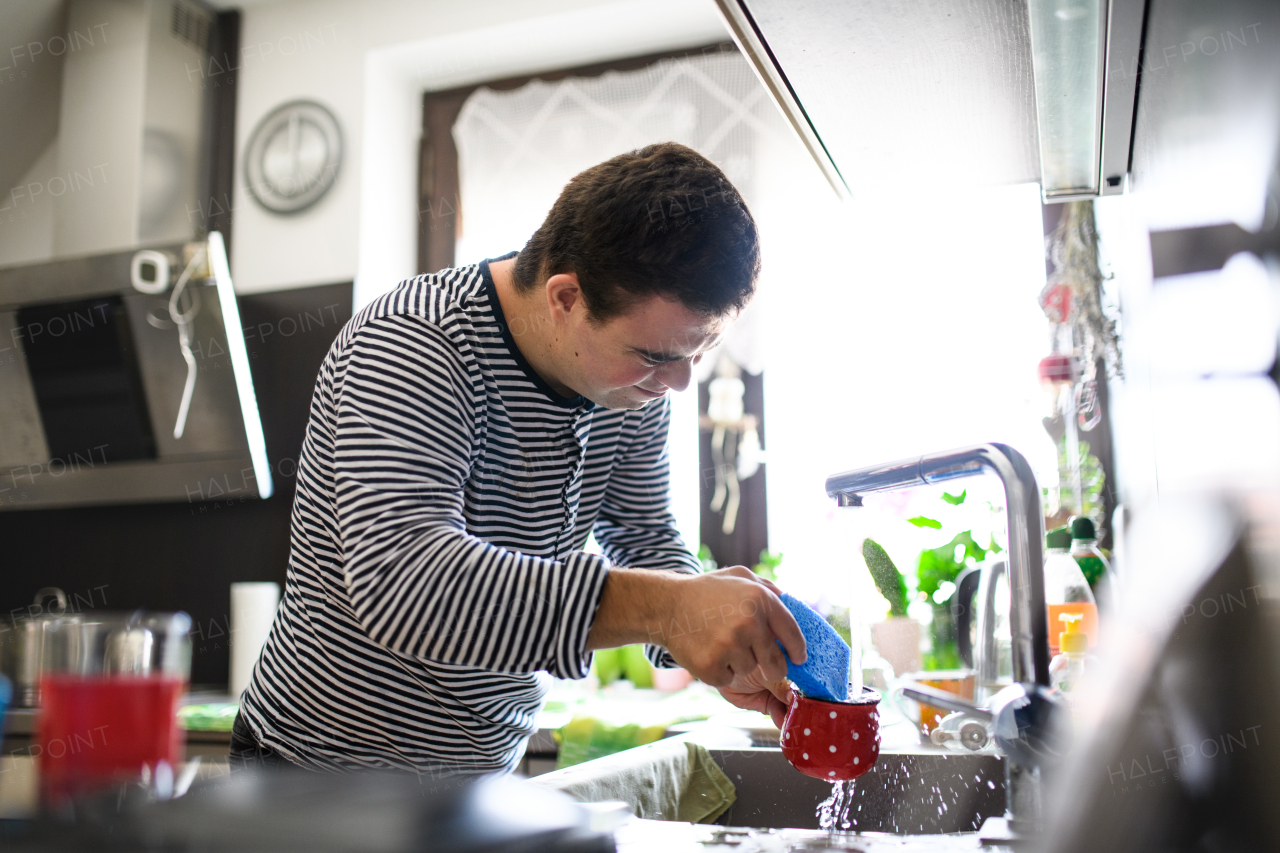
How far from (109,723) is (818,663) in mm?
528

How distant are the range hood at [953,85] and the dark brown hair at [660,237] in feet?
0.36

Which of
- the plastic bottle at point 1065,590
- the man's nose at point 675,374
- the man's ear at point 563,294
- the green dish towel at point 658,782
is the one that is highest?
the man's ear at point 563,294

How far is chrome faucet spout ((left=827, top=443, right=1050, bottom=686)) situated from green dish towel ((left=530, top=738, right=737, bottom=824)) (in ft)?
1.33

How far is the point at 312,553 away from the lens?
96cm

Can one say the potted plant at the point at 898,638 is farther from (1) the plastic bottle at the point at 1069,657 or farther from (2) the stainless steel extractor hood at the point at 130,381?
(2) the stainless steel extractor hood at the point at 130,381

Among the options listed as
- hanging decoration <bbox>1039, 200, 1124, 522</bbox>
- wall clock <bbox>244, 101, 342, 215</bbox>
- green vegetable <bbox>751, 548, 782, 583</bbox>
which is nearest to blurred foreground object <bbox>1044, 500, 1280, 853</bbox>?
hanging decoration <bbox>1039, 200, 1124, 522</bbox>

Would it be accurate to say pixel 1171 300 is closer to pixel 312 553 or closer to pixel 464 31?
pixel 312 553

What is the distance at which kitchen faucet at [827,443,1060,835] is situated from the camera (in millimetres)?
622

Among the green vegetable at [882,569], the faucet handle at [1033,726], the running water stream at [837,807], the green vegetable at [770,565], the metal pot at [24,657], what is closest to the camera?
the faucet handle at [1033,726]

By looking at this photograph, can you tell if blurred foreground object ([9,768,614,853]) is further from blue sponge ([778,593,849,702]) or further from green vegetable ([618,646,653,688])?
green vegetable ([618,646,653,688])

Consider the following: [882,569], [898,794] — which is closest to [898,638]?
[882,569]

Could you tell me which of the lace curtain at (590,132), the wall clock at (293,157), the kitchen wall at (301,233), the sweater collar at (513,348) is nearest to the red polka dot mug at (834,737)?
the sweater collar at (513,348)

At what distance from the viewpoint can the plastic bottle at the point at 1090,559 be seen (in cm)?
127

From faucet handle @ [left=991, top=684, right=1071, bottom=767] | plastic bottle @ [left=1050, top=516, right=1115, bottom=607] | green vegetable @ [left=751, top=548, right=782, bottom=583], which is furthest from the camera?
green vegetable @ [left=751, top=548, right=782, bottom=583]
